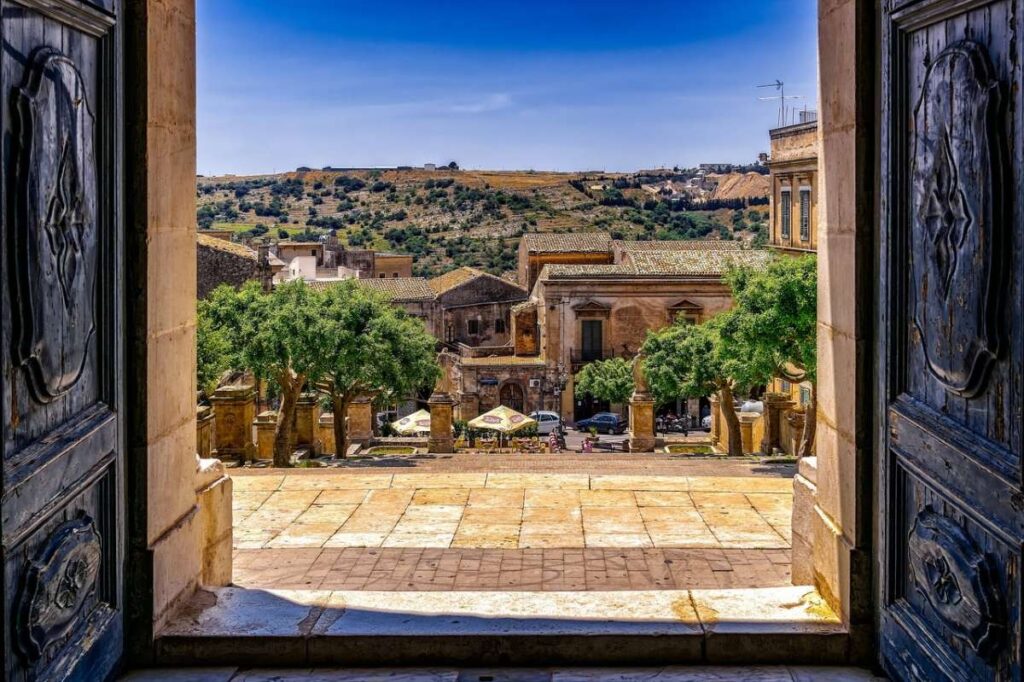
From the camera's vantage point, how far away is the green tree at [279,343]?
61.5 feet

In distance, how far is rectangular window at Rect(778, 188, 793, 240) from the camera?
30.3 m

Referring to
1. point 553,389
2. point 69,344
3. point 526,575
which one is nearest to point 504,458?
point 526,575

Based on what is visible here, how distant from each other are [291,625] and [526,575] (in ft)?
6.06

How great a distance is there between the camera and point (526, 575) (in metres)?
5.98

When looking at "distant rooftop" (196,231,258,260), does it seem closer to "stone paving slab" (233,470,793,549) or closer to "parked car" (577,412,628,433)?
"parked car" (577,412,628,433)

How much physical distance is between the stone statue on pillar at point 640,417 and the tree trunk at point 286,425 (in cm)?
759

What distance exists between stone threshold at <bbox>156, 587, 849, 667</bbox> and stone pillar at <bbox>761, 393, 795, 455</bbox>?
49.7ft

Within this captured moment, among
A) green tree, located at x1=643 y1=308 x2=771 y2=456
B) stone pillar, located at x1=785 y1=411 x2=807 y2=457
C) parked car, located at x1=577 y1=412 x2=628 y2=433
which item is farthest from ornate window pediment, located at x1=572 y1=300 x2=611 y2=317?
stone pillar, located at x1=785 y1=411 x2=807 y2=457

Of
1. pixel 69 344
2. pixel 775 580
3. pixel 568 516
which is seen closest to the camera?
pixel 69 344

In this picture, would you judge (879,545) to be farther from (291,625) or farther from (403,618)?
(291,625)

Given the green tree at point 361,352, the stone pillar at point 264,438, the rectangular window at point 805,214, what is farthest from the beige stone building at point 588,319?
the stone pillar at point 264,438

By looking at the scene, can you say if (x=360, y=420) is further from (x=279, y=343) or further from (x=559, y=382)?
(x=559, y=382)

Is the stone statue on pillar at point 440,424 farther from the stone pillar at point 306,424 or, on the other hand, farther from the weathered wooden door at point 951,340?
the weathered wooden door at point 951,340

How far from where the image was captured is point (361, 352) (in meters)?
19.8
